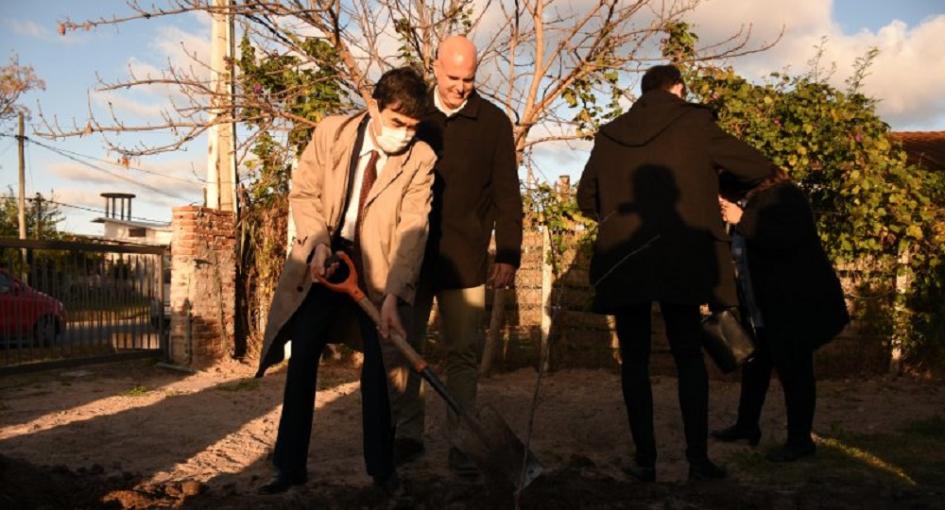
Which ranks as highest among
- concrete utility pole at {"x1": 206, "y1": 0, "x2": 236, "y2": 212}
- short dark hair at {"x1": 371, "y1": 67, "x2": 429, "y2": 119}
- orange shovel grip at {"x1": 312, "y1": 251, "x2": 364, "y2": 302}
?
concrete utility pole at {"x1": 206, "y1": 0, "x2": 236, "y2": 212}

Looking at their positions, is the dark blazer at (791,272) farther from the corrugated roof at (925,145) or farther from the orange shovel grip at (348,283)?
the corrugated roof at (925,145)

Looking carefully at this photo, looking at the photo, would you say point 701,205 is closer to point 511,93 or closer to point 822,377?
point 511,93

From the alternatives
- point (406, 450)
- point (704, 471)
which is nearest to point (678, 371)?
point (704, 471)

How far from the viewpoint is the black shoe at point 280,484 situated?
3.30 metres

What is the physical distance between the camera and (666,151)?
3625mm

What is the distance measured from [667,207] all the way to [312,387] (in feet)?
5.76

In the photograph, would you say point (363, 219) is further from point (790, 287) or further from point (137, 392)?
point (137, 392)

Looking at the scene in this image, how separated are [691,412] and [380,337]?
1430 millimetres

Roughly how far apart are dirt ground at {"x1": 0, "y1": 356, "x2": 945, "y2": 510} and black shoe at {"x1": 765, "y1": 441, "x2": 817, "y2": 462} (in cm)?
7

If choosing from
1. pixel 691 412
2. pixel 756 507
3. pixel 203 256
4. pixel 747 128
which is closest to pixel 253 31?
pixel 203 256

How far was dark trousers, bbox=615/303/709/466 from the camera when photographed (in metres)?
3.57

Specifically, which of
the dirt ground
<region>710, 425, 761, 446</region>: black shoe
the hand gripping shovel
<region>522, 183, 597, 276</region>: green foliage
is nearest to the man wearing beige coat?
the dirt ground

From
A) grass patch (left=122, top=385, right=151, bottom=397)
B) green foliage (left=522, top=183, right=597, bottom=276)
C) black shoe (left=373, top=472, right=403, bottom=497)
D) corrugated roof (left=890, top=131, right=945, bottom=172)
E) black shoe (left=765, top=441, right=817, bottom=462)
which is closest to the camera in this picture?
black shoe (left=373, top=472, right=403, bottom=497)

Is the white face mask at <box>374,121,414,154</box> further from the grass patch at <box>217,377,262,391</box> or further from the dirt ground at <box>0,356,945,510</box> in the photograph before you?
the grass patch at <box>217,377,262,391</box>
